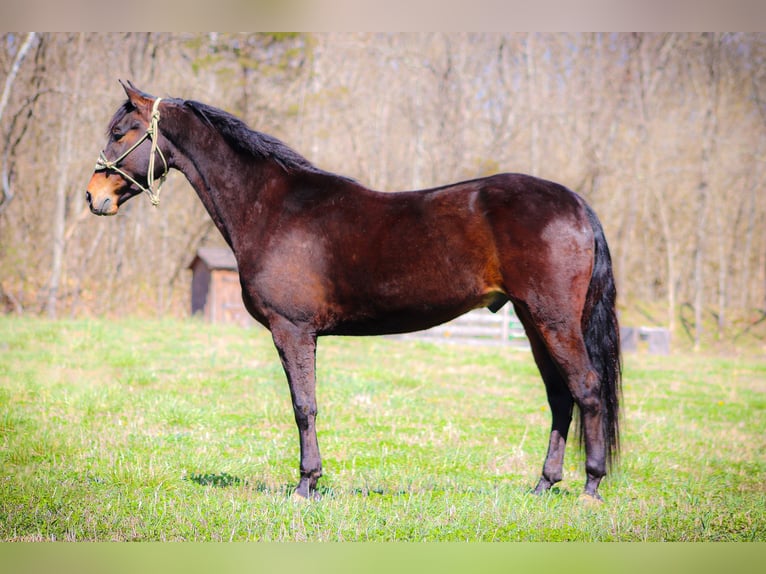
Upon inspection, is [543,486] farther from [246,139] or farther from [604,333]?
[246,139]

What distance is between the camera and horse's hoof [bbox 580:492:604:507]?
3617 mm

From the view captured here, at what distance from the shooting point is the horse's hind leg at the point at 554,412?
387 cm

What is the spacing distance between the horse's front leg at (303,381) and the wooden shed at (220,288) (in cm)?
1044

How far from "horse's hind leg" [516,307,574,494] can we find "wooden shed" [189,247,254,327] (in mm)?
10672

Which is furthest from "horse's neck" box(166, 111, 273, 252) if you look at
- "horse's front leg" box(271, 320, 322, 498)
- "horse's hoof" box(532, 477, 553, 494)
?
"horse's hoof" box(532, 477, 553, 494)

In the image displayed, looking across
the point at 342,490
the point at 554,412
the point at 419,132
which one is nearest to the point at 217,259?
the point at 419,132

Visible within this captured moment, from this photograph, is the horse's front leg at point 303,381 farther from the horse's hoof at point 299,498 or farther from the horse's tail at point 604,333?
the horse's tail at point 604,333

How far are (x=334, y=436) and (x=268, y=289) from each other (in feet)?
6.61

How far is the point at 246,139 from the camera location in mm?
3912

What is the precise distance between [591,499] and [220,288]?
37.7 ft

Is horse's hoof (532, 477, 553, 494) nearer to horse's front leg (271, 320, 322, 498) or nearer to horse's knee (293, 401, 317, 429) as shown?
horse's front leg (271, 320, 322, 498)

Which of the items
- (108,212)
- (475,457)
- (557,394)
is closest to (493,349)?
(475,457)

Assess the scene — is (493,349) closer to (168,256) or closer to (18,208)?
(168,256)

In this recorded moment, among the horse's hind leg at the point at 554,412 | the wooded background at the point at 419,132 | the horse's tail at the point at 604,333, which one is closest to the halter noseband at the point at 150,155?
the horse's hind leg at the point at 554,412
